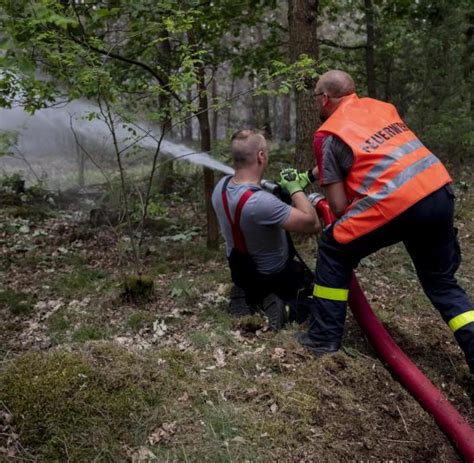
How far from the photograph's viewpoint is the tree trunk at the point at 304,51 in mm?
6367

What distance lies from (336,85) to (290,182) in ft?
3.01

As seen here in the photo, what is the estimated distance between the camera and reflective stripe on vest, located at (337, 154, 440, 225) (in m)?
3.69

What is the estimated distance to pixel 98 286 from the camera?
6.42 m

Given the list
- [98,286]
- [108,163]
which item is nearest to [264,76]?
[98,286]

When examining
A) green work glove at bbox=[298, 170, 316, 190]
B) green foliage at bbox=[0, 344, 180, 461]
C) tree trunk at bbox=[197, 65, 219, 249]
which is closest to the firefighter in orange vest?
green work glove at bbox=[298, 170, 316, 190]

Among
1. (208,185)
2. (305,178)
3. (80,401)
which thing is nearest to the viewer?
(80,401)

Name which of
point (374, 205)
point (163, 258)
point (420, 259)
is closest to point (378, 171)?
point (374, 205)

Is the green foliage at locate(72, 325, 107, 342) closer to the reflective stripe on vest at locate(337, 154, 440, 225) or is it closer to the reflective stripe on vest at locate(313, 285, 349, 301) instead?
the reflective stripe on vest at locate(313, 285, 349, 301)

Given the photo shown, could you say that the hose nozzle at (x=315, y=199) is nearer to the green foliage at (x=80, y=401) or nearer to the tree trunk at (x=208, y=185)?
the green foliage at (x=80, y=401)

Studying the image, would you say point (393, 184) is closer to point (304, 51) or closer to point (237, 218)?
point (237, 218)

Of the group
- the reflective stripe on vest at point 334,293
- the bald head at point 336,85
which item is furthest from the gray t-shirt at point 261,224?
the bald head at point 336,85

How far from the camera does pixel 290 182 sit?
4590mm

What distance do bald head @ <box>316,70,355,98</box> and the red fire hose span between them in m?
1.03

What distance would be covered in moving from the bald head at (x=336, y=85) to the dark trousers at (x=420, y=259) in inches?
43.9
